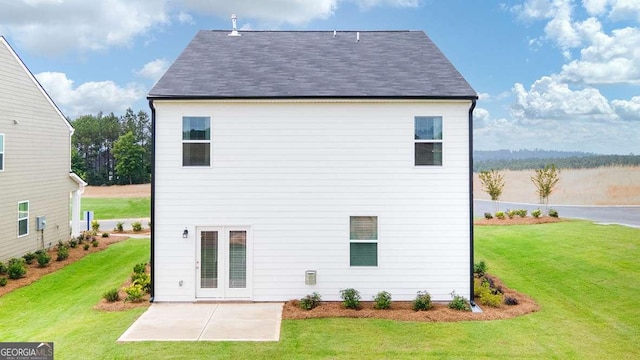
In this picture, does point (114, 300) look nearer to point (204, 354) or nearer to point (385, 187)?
point (204, 354)

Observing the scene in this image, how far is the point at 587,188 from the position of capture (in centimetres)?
4166

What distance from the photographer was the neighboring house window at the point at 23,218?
54.2ft

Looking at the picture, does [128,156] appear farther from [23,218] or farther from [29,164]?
[23,218]

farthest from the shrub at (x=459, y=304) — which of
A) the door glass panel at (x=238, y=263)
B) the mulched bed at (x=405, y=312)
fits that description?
the door glass panel at (x=238, y=263)

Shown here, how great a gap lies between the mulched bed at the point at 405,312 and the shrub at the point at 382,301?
0.13m

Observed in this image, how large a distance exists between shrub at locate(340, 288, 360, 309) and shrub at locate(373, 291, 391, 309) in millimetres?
464

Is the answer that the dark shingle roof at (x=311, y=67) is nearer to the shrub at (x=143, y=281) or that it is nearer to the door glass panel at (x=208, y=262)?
the door glass panel at (x=208, y=262)

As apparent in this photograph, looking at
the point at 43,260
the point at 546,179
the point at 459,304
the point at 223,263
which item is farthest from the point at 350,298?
the point at 546,179

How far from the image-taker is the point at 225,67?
12.5 metres

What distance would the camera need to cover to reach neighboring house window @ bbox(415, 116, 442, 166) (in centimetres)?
1128

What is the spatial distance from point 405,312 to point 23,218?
1498 centimetres

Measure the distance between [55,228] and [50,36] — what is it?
21.8 metres

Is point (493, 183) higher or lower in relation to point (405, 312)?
higher

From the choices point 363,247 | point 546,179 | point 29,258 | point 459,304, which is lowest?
point 459,304
